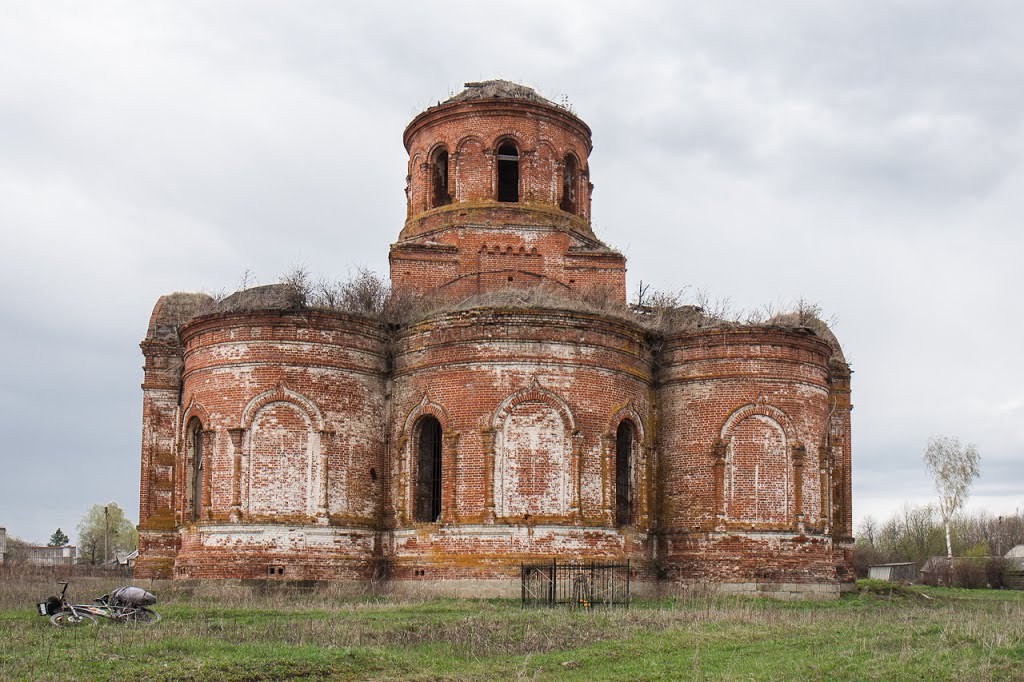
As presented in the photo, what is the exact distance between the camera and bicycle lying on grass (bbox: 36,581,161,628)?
568 inches

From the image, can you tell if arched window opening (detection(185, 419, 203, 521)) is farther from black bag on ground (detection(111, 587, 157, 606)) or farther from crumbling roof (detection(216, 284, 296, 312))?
black bag on ground (detection(111, 587, 157, 606))

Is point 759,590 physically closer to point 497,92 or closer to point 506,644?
point 506,644

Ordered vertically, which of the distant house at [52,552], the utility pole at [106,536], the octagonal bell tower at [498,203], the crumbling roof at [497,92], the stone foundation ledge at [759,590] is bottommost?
the distant house at [52,552]

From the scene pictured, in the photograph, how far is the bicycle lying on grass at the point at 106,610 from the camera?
14422 mm

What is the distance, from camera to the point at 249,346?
71.5ft

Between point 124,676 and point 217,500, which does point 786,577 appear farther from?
point 124,676

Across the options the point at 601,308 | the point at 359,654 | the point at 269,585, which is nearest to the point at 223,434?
the point at 269,585

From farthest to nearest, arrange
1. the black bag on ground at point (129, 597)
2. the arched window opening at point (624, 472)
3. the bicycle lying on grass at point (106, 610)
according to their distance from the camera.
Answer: the arched window opening at point (624, 472), the black bag on ground at point (129, 597), the bicycle lying on grass at point (106, 610)

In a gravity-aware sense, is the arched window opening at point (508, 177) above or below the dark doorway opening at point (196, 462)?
above

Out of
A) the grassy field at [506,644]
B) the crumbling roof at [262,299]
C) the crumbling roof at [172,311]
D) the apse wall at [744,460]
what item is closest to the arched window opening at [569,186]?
the apse wall at [744,460]

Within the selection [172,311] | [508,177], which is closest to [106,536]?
[172,311]

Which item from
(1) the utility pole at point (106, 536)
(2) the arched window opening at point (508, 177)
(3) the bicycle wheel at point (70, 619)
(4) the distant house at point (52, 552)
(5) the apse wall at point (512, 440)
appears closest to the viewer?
(3) the bicycle wheel at point (70, 619)

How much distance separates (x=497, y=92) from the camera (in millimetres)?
27141

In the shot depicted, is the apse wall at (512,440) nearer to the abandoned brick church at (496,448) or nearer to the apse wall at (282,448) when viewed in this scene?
the abandoned brick church at (496,448)
